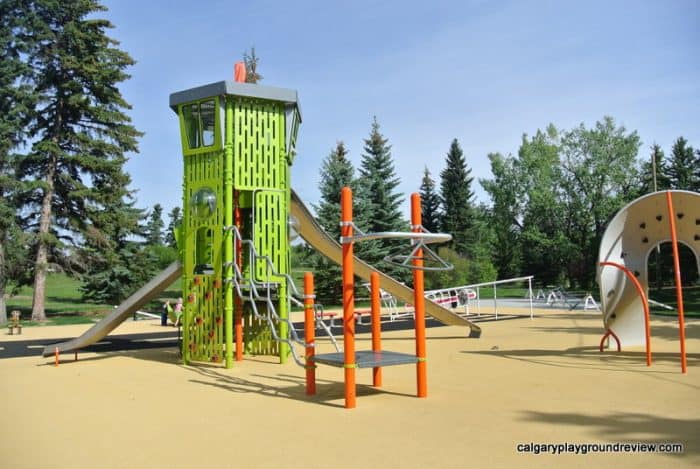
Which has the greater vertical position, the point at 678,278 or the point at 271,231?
the point at 271,231

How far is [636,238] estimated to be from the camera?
11367mm

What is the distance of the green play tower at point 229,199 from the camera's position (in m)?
11.2

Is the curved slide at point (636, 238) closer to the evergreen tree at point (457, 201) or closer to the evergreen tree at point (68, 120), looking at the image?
the evergreen tree at point (68, 120)

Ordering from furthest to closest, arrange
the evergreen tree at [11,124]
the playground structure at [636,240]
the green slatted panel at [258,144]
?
the evergreen tree at [11,124] → the green slatted panel at [258,144] → the playground structure at [636,240]

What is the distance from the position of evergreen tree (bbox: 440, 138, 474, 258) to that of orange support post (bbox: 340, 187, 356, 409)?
43.0 m

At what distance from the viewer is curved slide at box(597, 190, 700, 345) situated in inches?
429

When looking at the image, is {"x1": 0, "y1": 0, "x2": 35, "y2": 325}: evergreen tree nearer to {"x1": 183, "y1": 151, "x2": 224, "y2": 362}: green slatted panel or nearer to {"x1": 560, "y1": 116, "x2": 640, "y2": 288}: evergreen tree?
{"x1": 183, "y1": 151, "x2": 224, "y2": 362}: green slatted panel

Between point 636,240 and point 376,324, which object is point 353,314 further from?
point 636,240

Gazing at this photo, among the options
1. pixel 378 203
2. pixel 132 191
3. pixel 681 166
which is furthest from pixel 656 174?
pixel 132 191

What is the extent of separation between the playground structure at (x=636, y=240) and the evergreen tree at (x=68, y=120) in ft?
75.6

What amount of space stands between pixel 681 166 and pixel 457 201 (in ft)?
56.8

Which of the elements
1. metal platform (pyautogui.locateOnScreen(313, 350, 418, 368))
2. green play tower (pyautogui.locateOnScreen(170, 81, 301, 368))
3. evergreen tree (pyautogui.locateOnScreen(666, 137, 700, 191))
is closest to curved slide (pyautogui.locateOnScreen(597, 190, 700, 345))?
metal platform (pyautogui.locateOnScreen(313, 350, 418, 368))

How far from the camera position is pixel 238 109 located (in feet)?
37.4

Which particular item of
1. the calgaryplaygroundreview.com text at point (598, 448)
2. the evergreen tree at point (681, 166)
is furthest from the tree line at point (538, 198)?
the calgaryplaygroundreview.com text at point (598, 448)
